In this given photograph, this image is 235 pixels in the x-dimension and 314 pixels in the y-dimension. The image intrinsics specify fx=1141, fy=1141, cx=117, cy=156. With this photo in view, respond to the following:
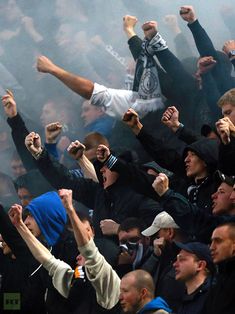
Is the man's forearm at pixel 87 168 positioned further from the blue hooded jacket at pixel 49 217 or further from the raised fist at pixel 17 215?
the raised fist at pixel 17 215

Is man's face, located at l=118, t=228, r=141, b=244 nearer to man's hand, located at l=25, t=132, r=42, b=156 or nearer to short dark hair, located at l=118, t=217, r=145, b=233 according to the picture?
short dark hair, located at l=118, t=217, r=145, b=233

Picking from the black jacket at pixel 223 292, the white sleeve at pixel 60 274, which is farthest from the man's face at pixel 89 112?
the black jacket at pixel 223 292

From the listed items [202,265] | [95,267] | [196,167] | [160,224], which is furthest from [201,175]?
[95,267]

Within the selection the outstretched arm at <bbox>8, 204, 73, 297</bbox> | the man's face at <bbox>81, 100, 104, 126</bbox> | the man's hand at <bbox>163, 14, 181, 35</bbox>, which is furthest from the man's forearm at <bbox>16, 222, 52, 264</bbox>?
the man's hand at <bbox>163, 14, 181, 35</bbox>

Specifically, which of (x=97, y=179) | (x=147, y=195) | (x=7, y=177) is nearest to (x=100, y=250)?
(x=147, y=195)

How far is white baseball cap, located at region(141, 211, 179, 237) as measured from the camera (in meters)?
6.37

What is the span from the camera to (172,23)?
9062 mm

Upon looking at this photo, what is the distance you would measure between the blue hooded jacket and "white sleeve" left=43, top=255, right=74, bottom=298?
1.24 ft

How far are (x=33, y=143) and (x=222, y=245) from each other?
6.63ft

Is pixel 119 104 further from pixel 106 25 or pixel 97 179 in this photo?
pixel 106 25

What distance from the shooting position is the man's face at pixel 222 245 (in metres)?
5.54

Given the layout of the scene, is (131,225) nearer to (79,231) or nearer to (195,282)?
(79,231)

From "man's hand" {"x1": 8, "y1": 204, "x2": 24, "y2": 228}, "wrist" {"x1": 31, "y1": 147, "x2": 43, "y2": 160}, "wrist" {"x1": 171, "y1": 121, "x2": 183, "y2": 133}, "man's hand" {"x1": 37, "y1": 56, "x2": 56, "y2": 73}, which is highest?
"man's hand" {"x1": 37, "y1": 56, "x2": 56, "y2": 73}

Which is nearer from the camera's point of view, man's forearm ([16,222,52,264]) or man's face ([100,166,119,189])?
man's forearm ([16,222,52,264])
